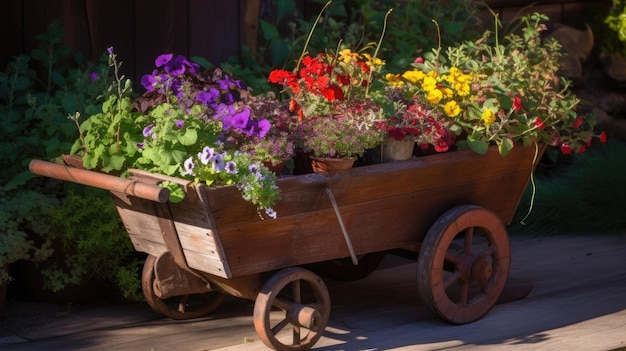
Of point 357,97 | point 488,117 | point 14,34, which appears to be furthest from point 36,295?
point 488,117

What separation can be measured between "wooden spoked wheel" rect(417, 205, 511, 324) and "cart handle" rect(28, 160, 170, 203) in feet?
3.95

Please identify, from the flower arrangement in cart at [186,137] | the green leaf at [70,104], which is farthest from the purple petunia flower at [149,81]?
the green leaf at [70,104]

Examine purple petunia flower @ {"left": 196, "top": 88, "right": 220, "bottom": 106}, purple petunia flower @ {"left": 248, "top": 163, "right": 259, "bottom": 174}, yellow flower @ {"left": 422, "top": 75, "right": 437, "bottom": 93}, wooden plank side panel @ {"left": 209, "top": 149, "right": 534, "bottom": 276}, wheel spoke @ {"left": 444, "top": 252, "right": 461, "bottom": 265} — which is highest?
purple petunia flower @ {"left": 196, "top": 88, "right": 220, "bottom": 106}

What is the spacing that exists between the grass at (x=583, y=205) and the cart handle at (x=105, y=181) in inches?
122

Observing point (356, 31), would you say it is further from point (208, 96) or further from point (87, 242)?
point (87, 242)

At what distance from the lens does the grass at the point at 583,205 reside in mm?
6496

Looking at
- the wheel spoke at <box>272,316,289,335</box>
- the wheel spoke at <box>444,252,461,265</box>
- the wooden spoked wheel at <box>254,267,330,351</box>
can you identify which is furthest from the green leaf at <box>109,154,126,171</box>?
the wheel spoke at <box>444,252,461,265</box>

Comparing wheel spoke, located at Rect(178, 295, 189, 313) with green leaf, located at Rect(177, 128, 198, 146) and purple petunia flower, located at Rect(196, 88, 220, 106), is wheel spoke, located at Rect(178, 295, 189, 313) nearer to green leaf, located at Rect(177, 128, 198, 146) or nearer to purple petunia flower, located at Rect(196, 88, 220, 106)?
purple petunia flower, located at Rect(196, 88, 220, 106)

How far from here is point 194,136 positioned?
3975mm

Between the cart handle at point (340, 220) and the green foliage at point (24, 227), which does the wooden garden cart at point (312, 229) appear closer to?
the cart handle at point (340, 220)

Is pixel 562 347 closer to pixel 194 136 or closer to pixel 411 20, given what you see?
pixel 194 136

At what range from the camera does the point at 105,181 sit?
13.0 ft

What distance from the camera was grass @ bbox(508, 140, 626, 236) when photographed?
21.3 ft

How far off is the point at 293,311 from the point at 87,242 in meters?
1.01
